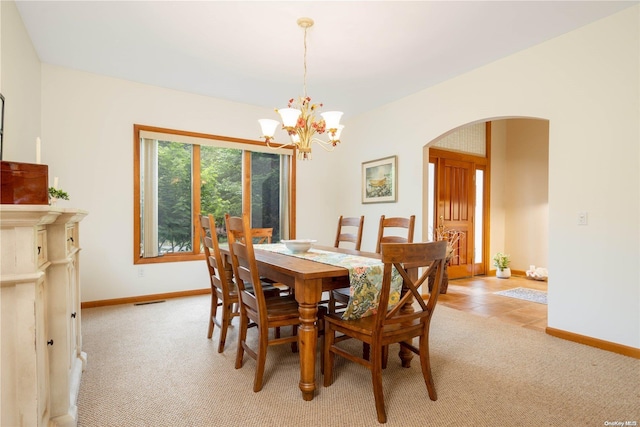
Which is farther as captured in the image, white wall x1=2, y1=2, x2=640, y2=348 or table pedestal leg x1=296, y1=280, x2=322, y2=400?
white wall x1=2, y1=2, x2=640, y2=348

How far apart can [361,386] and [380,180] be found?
317cm

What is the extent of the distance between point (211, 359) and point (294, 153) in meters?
3.37

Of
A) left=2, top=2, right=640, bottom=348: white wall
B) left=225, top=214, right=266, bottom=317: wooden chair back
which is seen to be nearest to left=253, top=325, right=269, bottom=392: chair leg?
left=225, top=214, right=266, bottom=317: wooden chair back

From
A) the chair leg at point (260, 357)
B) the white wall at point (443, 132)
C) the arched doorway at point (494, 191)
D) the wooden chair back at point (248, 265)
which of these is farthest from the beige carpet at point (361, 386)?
the arched doorway at point (494, 191)

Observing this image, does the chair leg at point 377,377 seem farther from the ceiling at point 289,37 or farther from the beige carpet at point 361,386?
the ceiling at point 289,37

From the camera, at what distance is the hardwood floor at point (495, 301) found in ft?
11.1

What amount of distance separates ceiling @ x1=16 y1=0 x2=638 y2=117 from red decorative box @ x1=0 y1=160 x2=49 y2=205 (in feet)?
6.03

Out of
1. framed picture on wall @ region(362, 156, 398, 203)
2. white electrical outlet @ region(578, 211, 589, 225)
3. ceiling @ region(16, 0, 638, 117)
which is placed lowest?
white electrical outlet @ region(578, 211, 589, 225)

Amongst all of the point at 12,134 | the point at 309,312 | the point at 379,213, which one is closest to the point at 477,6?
the point at 309,312

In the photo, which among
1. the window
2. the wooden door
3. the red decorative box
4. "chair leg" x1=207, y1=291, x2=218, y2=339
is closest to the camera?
the red decorative box

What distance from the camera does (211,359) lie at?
2.40 meters

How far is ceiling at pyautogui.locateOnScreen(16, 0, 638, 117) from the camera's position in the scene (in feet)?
8.21

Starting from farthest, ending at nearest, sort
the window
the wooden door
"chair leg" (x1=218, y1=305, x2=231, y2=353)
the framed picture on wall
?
the wooden door → the framed picture on wall → the window → "chair leg" (x1=218, y1=305, x2=231, y2=353)

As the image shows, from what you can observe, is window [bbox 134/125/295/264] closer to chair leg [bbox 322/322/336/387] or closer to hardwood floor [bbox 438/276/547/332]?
hardwood floor [bbox 438/276/547/332]
